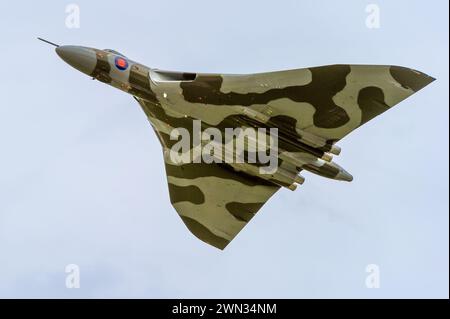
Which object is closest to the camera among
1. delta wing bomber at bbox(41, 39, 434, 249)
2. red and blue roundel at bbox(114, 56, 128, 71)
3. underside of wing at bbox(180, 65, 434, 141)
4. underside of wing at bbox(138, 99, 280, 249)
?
underside of wing at bbox(180, 65, 434, 141)

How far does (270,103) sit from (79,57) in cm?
631

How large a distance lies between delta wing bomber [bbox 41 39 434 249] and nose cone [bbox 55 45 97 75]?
3cm

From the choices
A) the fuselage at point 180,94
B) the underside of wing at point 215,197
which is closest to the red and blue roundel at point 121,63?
the fuselage at point 180,94

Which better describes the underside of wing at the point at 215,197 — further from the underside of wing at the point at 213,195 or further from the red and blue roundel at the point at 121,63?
the red and blue roundel at the point at 121,63

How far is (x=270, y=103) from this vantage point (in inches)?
1065

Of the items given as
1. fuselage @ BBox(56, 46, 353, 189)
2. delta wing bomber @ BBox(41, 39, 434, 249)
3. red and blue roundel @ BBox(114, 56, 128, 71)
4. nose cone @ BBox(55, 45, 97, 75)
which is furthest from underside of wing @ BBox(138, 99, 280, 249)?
nose cone @ BBox(55, 45, 97, 75)

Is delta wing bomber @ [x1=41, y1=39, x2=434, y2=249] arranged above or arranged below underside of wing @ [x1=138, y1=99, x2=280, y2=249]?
above

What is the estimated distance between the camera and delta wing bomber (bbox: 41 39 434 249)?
26.5 metres

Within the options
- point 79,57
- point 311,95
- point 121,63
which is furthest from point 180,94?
point 311,95

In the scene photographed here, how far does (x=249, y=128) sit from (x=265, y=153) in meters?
1.14

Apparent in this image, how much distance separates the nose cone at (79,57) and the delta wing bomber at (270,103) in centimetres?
3

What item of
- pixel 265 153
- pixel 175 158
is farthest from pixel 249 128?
Answer: pixel 175 158

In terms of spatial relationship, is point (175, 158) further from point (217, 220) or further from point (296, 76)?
point (296, 76)

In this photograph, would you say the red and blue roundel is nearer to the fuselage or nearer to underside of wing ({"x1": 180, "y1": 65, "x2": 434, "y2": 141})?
the fuselage
